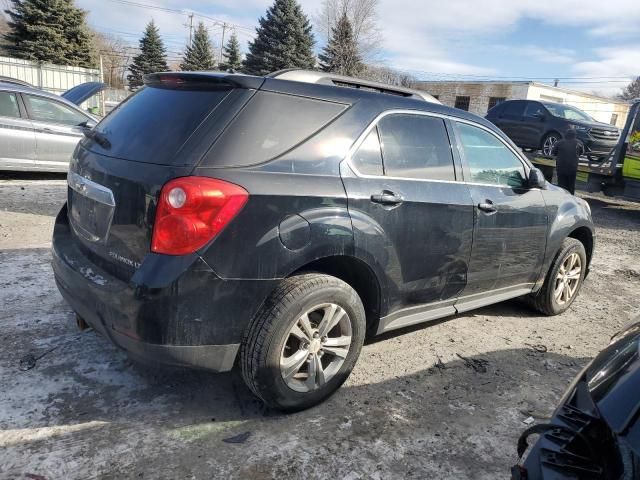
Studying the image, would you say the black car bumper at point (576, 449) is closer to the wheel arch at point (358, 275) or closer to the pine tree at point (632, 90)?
the wheel arch at point (358, 275)

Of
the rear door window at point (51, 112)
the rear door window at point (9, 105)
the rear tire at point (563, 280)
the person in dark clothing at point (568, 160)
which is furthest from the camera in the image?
the person in dark clothing at point (568, 160)

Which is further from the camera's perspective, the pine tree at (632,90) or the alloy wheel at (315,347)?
the pine tree at (632,90)

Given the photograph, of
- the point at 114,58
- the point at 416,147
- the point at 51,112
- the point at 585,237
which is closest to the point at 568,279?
the point at 585,237

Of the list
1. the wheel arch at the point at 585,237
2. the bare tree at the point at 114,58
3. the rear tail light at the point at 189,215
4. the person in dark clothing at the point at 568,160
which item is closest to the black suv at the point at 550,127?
the person in dark clothing at the point at 568,160

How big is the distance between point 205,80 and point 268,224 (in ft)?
3.02

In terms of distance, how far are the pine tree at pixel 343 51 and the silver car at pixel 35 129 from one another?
31.9 meters

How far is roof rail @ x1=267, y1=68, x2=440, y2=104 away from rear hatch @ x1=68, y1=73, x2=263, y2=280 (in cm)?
32

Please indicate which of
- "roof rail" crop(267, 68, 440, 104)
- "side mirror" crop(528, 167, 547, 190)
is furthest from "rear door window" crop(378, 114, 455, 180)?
"side mirror" crop(528, 167, 547, 190)

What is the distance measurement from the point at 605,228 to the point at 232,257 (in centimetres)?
937

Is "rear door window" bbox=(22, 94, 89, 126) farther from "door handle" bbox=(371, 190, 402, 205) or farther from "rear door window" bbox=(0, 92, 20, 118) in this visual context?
"door handle" bbox=(371, 190, 402, 205)

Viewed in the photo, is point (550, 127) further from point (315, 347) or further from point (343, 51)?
point (343, 51)

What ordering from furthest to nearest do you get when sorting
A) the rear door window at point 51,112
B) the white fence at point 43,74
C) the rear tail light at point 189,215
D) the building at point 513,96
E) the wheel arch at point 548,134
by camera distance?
the building at point 513,96 < the white fence at point 43,74 < the wheel arch at point 548,134 < the rear door window at point 51,112 < the rear tail light at point 189,215

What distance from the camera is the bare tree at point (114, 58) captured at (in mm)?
59656

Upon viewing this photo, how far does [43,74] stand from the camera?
22953 millimetres
